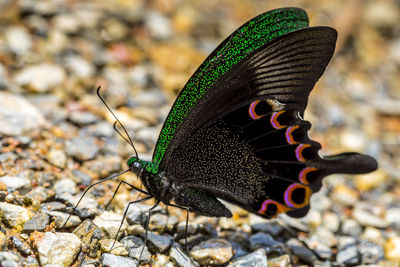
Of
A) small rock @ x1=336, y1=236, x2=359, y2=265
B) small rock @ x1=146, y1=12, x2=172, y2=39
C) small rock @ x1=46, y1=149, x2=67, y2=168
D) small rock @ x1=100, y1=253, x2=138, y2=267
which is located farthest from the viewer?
small rock @ x1=146, y1=12, x2=172, y2=39

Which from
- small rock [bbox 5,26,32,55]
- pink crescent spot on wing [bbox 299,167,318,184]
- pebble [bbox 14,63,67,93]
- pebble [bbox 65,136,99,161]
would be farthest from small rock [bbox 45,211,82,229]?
small rock [bbox 5,26,32,55]

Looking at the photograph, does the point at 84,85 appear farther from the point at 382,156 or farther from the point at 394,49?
the point at 394,49

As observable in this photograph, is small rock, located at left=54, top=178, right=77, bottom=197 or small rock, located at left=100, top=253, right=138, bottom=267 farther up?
small rock, located at left=54, top=178, right=77, bottom=197

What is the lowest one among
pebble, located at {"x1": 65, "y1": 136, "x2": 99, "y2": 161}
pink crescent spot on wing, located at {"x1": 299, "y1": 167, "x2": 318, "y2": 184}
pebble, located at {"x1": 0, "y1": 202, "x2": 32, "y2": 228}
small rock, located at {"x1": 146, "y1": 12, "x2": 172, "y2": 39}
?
pebble, located at {"x1": 0, "y1": 202, "x2": 32, "y2": 228}

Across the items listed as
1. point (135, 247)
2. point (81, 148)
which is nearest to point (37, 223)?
point (135, 247)

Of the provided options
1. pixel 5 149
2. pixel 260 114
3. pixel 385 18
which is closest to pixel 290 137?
pixel 260 114

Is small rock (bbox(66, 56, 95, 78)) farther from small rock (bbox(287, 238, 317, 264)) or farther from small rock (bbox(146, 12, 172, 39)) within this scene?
small rock (bbox(287, 238, 317, 264))

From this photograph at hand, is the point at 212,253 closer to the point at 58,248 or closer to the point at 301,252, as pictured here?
the point at 301,252
